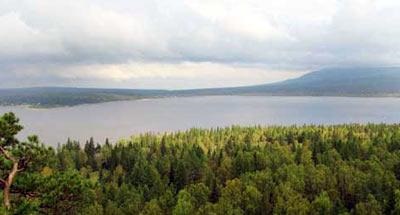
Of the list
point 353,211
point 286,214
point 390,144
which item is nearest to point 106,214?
point 286,214

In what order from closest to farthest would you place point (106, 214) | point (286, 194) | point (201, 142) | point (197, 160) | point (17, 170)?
point (17, 170)
point (106, 214)
point (286, 194)
point (197, 160)
point (201, 142)

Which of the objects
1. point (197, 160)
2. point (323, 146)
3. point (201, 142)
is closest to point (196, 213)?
point (197, 160)

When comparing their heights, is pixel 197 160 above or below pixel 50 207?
below

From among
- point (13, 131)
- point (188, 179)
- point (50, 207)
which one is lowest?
point (188, 179)

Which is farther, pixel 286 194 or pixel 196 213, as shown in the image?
pixel 286 194

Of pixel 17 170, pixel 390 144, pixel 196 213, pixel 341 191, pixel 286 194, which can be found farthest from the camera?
pixel 390 144

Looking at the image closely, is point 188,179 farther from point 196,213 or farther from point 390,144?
point 390,144
